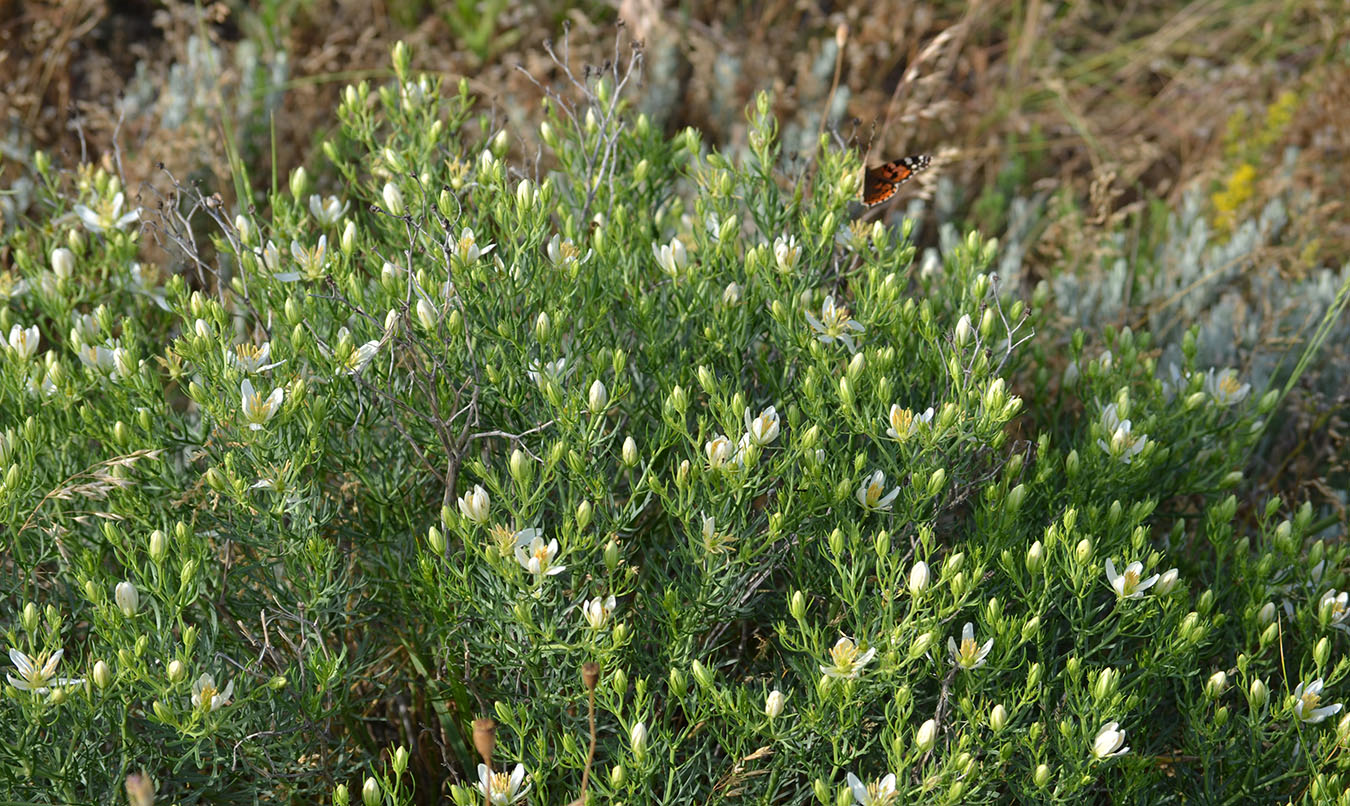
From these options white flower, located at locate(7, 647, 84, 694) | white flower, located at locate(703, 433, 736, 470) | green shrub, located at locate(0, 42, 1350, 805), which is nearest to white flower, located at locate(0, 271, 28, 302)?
green shrub, located at locate(0, 42, 1350, 805)

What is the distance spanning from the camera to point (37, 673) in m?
2.10

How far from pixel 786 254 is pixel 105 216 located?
5.82 feet

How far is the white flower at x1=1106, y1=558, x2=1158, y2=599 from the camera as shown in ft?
7.55

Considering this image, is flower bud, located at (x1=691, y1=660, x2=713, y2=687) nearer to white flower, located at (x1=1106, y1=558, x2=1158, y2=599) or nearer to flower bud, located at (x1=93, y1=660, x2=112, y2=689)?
white flower, located at (x1=1106, y1=558, x2=1158, y2=599)

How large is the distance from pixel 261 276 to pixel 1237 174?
4.62 m

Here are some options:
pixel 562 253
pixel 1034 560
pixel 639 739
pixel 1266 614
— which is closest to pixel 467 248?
pixel 562 253

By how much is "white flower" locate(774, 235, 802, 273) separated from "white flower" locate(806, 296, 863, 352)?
5.6 inches

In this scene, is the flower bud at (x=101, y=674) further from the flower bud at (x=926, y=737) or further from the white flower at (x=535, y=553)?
the flower bud at (x=926, y=737)

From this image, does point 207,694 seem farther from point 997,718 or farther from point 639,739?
point 997,718

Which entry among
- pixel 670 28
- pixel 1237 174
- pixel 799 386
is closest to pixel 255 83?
pixel 670 28

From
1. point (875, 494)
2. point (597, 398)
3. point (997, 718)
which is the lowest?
point (997, 718)

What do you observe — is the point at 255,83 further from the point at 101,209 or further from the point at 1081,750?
the point at 1081,750

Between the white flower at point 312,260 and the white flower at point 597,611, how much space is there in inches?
40.5

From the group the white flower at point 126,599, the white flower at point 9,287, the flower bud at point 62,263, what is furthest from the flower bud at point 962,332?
the white flower at point 9,287
